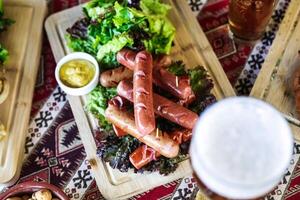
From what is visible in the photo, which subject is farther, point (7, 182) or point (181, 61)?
point (181, 61)

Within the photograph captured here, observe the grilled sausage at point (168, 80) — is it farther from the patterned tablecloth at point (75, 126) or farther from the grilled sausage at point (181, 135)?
the patterned tablecloth at point (75, 126)

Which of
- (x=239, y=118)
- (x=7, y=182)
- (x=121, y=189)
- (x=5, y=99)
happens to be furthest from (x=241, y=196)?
(x=5, y=99)

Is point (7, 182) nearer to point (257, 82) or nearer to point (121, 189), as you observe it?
point (121, 189)

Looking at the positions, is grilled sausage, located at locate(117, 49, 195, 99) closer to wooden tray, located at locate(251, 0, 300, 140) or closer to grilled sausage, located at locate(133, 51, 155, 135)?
grilled sausage, located at locate(133, 51, 155, 135)

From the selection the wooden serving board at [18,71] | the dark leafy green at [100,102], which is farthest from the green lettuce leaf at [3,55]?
the dark leafy green at [100,102]

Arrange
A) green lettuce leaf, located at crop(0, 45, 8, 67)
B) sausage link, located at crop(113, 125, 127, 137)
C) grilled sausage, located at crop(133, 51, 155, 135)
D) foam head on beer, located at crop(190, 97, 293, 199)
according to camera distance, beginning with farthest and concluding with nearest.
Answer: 1. green lettuce leaf, located at crop(0, 45, 8, 67)
2. sausage link, located at crop(113, 125, 127, 137)
3. grilled sausage, located at crop(133, 51, 155, 135)
4. foam head on beer, located at crop(190, 97, 293, 199)

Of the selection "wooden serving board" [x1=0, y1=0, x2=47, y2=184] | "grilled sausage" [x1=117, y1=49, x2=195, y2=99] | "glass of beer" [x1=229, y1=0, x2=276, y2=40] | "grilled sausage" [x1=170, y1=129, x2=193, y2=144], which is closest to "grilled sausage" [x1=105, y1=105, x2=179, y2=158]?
"grilled sausage" [x1=170, y1=129, x2=193, y2=144]
